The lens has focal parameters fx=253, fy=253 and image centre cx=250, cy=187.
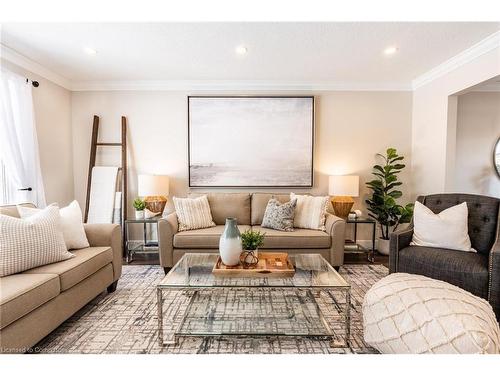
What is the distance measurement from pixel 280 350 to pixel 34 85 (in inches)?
142

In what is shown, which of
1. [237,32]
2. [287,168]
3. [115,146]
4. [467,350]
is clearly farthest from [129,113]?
[467,350]

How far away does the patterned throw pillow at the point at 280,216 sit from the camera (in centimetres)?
287

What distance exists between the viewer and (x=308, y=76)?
10.9 feet

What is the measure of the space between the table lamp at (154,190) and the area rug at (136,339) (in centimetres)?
131

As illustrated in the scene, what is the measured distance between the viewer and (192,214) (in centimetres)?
296

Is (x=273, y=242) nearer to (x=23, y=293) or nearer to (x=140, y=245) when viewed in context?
(x=140, y=245)

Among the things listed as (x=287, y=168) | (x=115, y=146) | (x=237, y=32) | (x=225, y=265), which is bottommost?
(x=225, y=265)

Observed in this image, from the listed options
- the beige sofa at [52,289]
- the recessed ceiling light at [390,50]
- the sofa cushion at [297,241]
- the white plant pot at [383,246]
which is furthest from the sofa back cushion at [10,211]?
the white plant pot at [383,246]

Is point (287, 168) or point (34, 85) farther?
point (287, 168)

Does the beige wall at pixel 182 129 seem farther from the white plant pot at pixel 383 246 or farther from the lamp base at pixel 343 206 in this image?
the white plant pot at pixel 383 246

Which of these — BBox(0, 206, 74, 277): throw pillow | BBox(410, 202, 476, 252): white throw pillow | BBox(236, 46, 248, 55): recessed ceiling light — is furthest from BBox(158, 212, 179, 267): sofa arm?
BBox(410, 202, 476, 252): white throw pillow

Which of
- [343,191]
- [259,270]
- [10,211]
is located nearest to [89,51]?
[10,211]

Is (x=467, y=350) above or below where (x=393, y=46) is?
below
